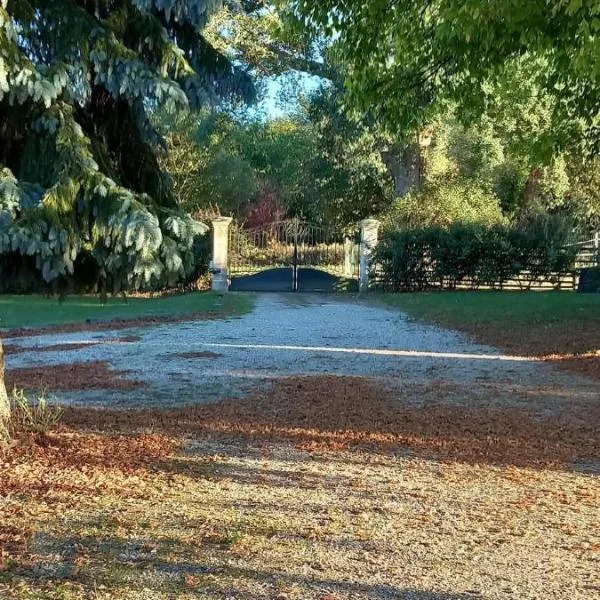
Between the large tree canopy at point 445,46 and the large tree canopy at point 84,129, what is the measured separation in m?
3.43

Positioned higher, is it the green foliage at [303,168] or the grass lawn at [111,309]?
the green foliage at [303,168]

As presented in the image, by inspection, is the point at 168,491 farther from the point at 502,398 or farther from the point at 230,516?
the point at 502,398

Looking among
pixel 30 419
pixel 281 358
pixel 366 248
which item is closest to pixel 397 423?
pixel 30 419

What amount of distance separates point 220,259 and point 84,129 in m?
18.8

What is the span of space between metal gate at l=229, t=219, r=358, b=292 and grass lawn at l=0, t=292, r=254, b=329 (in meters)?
4.13

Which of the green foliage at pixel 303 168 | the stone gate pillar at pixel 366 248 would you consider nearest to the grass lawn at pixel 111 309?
the stone gate pillar at pixel 366 248

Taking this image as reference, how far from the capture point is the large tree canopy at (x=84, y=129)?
410 cm

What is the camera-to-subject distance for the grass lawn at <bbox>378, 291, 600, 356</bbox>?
12.4m

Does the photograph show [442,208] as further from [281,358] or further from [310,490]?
[310,490]

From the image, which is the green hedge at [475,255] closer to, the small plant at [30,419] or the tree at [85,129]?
the small plant at [30,419]

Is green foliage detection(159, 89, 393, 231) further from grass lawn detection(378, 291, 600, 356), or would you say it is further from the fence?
grass lawn detection(378, 291, 600, 356)

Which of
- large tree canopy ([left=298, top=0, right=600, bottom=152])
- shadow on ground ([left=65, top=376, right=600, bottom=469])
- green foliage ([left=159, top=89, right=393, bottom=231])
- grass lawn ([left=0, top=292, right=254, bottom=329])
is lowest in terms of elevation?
shadow on ground ([left=65, top=376, right=600, bottom=469])

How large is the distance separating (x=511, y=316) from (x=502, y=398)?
864 centimetres

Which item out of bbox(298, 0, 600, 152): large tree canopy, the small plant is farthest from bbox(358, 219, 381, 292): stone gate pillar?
the small plant
